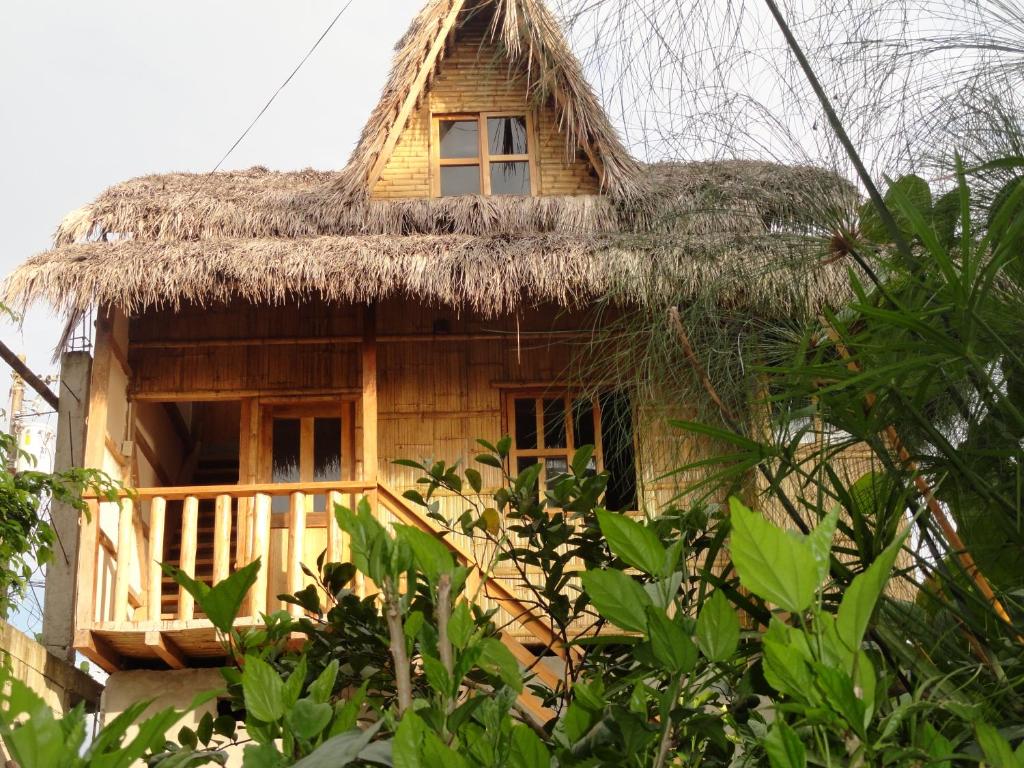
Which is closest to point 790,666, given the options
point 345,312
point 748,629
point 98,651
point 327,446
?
point 748,629

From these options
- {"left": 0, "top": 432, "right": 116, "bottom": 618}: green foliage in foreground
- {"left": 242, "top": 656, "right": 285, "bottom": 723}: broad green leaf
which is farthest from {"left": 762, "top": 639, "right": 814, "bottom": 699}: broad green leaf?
{"left": 0, "top": 432, "right": 116, "bottom": 618}: green foliage in foreground

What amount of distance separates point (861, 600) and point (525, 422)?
6.49m

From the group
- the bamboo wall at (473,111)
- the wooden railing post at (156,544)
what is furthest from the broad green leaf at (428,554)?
the bamboo wall at (473,111)

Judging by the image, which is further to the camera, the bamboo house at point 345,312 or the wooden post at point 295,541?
the bamboo house at point 345,312

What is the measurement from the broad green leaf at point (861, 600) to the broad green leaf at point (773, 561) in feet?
0.09

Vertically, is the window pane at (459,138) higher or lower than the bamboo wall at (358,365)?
higher

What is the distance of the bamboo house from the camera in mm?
5926

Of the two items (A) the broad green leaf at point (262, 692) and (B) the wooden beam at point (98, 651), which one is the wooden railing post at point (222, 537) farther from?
(A) the broad green leaf at point (262, 692)

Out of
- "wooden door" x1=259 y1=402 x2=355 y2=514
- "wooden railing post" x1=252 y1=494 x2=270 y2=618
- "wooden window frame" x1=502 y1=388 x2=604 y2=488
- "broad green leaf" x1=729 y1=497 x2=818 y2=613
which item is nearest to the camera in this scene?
"broad green leaf" x1=729 y1=497 x2=818 y2=613

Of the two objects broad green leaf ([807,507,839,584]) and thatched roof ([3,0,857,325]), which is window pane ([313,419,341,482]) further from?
broad green leaf ([807,507,839,584])

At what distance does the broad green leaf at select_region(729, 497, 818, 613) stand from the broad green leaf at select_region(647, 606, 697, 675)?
19 centimetres

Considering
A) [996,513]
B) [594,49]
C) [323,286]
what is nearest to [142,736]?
[996,513]

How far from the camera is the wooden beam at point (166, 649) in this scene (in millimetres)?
5609

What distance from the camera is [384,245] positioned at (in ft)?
20.5
